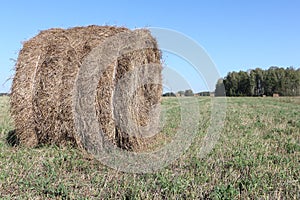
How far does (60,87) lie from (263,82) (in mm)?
77231

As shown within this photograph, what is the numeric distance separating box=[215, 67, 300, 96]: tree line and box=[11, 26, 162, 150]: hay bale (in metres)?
70.2

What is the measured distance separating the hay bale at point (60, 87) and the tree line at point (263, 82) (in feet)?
230

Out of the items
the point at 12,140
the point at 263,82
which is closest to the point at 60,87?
the point at 12,140

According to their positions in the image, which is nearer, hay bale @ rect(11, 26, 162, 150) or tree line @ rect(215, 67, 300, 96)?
hay bale @ rect(11, 26, 162, 150)

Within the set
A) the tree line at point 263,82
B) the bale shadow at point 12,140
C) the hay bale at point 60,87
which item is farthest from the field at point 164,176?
the tree line at point 263,82

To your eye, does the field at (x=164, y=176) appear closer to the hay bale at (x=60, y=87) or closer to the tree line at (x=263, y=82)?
the hay bale at (x=60, y=87)

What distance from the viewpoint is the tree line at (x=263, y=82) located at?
247 feet

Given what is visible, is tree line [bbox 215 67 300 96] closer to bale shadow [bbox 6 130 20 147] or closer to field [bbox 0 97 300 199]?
bale shadow [bbox 6 130 20 147]

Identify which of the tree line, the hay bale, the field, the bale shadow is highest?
the tree line

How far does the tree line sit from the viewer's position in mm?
75213

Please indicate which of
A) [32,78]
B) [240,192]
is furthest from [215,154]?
[32,78]

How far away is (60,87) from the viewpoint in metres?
6.03

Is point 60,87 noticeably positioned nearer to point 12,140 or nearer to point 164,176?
point 12,140

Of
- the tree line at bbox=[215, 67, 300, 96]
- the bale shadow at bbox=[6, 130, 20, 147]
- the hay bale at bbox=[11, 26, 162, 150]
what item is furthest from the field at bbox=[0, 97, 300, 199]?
the tree line at bbox=[215, 67, 300, 96]
